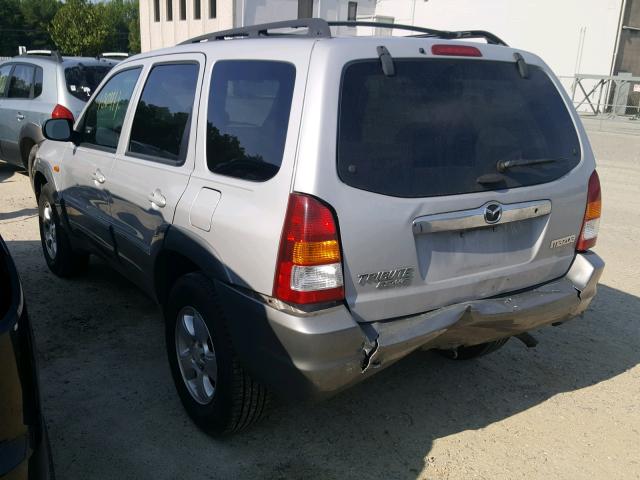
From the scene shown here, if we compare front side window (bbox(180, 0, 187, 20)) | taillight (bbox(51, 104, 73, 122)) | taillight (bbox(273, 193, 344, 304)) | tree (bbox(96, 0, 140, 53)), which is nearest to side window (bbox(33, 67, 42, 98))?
taillight (bbox(51, 104, 73, 122))

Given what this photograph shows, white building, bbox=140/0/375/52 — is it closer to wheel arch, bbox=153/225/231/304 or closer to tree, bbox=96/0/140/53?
tree, bbox=96/0/140/53

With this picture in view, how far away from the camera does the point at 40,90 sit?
327 inches

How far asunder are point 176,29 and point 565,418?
49.5 metres

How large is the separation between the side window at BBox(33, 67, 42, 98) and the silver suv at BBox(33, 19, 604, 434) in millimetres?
5874

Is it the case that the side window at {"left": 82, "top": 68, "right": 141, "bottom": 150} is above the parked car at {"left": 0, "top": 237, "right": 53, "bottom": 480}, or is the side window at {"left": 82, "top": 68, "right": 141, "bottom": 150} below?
above

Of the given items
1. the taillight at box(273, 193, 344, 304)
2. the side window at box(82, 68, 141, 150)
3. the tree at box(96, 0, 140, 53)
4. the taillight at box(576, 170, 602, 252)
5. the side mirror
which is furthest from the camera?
the tree at box(96, 0, 140, 53)

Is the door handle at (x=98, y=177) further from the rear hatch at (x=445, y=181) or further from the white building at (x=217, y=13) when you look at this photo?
the white building at (x=217, y=13)

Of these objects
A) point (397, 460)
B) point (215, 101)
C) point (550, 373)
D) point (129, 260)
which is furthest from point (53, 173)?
point (550, 373)

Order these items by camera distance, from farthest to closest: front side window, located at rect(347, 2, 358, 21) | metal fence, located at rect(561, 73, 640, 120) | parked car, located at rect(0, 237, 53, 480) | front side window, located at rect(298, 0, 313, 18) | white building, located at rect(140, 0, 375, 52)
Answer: front side window, located at rect(347, 2, 358, 21) → front side window, located at rect(298, 0, 313, 18) → white building, located at rect(140, 0, 375, 52) → metal fence, located at rect(561, 73, 640, 120) → parked car, located at rect(0, 237, 53, 480)

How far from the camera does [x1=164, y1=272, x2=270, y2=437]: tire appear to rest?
108 inches

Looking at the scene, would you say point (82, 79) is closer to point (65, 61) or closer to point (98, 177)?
point (65, 61)

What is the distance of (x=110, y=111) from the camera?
161 inches

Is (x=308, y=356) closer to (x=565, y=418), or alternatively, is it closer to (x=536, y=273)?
(x=536, y=273)

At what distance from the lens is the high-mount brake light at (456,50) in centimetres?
269
